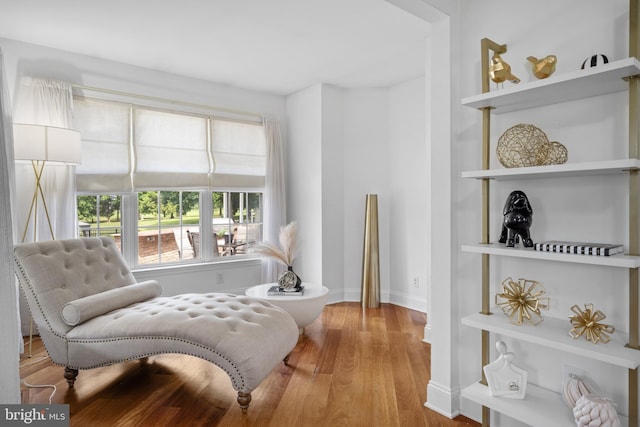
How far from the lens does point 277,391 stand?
92.4 inches

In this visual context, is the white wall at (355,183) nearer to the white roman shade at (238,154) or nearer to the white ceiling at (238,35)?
the white ceiling at (238,35)

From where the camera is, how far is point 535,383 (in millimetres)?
1794

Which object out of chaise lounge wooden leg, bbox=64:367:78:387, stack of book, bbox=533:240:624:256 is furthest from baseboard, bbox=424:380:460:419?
chaise lounge wooden leg, bbox=64:367:78:387

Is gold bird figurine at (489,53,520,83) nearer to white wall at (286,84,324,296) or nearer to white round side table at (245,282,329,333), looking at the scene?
white round side table at (245,282,329,333)

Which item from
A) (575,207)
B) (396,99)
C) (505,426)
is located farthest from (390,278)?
(575,207)

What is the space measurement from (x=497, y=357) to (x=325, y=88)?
3.38 meters

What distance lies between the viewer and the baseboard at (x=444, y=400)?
80.4 inches

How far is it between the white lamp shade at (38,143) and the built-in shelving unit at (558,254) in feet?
9.54

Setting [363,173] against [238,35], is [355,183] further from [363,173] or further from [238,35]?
[238,35]

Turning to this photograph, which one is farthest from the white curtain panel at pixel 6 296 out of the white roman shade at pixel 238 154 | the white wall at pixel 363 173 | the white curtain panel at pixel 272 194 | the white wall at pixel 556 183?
the white wall at pixel 363 173

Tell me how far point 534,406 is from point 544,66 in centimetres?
141

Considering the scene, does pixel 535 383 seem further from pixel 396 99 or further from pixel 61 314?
pixel 396 99

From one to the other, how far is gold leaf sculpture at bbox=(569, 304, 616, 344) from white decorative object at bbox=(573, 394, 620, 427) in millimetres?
209

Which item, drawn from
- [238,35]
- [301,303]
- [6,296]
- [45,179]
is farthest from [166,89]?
[6,296]
